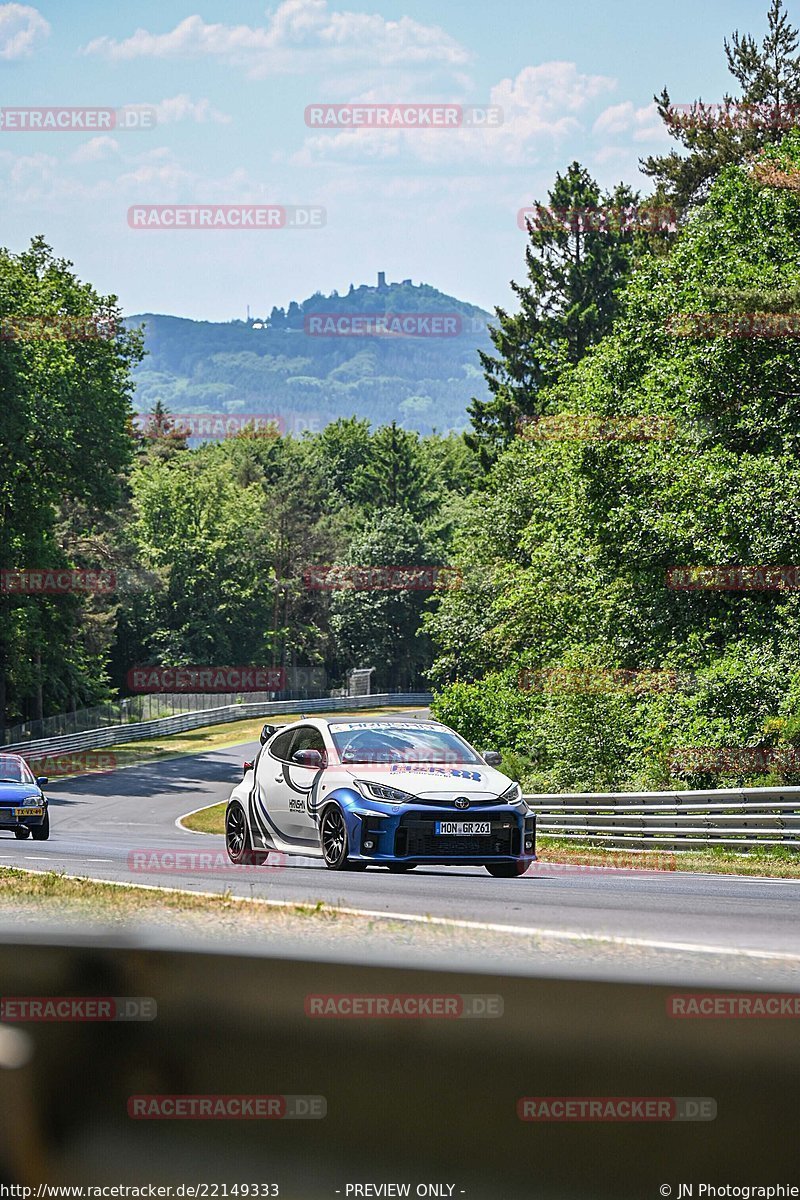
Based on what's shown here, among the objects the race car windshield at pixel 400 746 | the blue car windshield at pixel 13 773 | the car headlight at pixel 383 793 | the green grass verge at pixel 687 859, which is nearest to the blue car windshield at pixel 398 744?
the race car windshield at pixel 400 746

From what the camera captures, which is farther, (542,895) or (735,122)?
(735,122)

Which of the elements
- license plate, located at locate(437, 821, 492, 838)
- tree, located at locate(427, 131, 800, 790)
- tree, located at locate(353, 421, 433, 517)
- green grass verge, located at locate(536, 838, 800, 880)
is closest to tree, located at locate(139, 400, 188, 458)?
tree, located at locate(353, 421, 433, 517)

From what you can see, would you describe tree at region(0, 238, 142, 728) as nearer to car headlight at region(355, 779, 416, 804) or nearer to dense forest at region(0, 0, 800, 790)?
dense forest at region(0, 0, 800, 790)

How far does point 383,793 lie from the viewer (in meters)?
11.9

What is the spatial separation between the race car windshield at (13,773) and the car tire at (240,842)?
9.06m

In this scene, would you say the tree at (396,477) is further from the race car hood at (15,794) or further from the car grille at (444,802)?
the car grille at (444,802)

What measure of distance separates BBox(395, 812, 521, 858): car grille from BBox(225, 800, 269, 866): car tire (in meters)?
2.49

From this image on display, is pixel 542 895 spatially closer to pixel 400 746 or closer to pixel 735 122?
pixel 400 746

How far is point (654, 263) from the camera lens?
3444 cm

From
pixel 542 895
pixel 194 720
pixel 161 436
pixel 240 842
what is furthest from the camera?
pixel 161 436

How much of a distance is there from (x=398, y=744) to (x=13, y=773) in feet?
38.6

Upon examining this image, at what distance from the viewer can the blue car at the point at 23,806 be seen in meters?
21.7

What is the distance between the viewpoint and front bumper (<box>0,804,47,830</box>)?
2161cm

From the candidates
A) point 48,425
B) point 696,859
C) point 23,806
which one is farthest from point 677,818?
point 48,425
